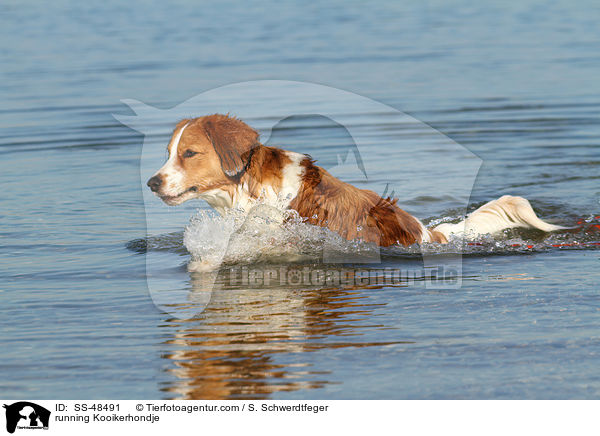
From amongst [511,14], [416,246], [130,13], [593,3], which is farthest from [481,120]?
[130,13]

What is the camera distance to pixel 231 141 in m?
6.34

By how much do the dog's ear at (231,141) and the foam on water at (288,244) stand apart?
37 centimetres

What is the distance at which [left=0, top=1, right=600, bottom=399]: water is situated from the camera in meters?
4.68

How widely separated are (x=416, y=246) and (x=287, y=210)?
108cm

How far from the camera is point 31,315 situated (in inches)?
227

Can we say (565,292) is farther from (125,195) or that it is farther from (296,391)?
(125,195)

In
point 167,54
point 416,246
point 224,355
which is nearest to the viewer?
point 224,355

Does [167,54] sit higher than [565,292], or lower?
higher

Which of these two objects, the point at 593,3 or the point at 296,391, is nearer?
the point at 296,391

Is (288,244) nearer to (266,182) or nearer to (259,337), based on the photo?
(266,182)

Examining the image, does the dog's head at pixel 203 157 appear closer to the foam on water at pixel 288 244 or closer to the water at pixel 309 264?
the foam on water at pixel 288 244
